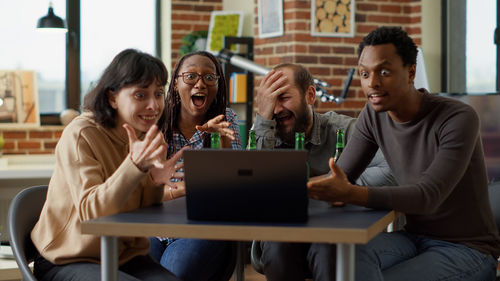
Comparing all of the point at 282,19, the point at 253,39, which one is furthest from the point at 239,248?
the point at 253,39

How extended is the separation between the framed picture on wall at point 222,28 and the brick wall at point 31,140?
1.40m

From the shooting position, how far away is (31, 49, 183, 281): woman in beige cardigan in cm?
173

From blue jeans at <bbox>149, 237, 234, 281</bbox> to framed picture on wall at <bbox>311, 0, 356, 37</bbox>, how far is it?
9.23 feet

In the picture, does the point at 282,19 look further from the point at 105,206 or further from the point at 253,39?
the point at 105,206

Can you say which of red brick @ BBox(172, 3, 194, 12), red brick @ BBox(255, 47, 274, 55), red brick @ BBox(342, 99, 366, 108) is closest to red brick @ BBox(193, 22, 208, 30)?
red brick @ BBox(172, 3, 194, 12)

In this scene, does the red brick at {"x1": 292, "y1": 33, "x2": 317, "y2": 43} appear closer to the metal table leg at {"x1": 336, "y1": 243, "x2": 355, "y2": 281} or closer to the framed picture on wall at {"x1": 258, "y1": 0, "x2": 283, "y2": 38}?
the framed picture on wall at {"x1": 258, "y1": 0, "x2": 283, "y2": 38}

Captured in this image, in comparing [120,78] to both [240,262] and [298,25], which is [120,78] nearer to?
[240,262]

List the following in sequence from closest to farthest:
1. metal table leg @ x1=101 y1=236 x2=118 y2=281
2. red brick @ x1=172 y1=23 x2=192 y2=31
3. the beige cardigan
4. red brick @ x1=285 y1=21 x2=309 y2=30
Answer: metal table leg @ x1=101 y1=236 x2=118 y2=281 < the beige cardigan < red brick @ x1=285 y1=21 x2=309 y2=30 < red brick @ x1=172 y1=23 x2=192 y2=31

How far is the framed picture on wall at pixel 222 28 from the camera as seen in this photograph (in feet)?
18.1

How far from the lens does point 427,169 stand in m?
1.91

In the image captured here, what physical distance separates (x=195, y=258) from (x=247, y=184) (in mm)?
718

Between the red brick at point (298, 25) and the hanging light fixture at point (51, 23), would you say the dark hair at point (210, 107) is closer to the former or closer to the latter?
the red brick at point (298, 25)

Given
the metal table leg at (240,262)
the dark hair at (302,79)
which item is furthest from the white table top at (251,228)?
the dark hair at (302,79)

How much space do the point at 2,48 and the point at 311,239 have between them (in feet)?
14.6
